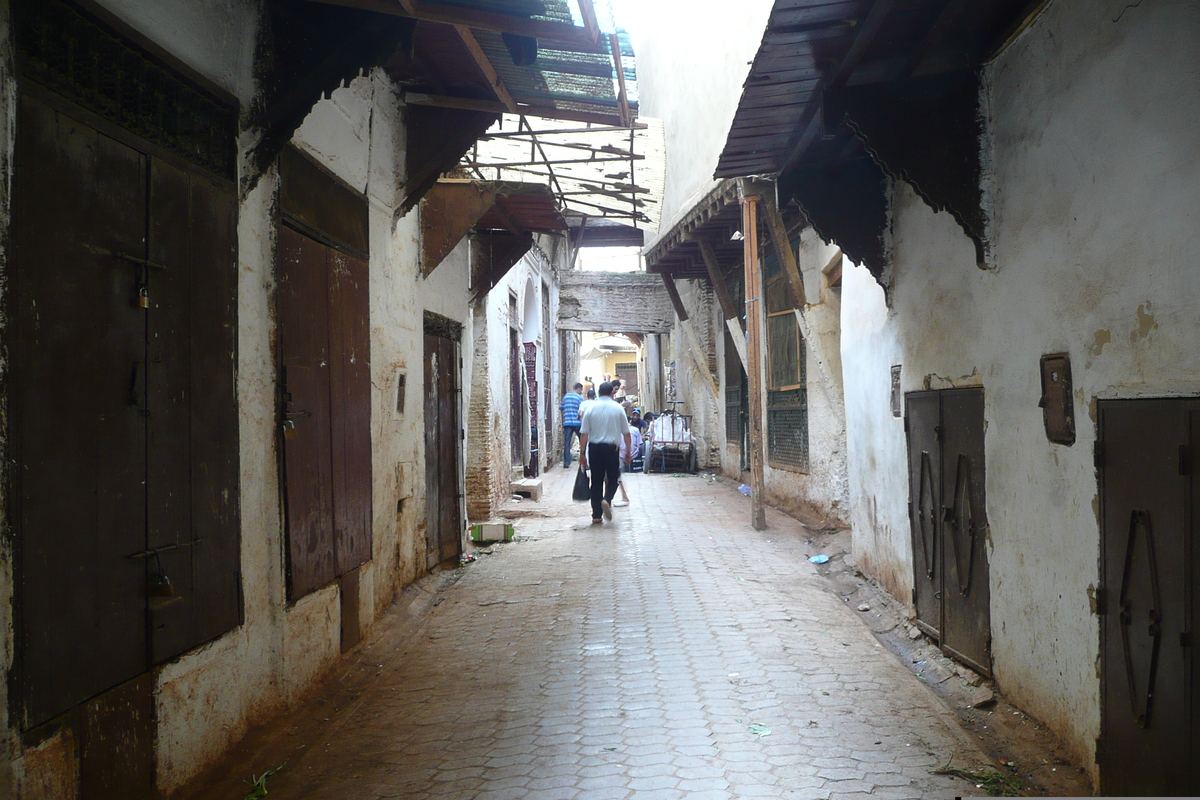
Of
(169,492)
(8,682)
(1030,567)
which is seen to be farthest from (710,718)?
(8,682)

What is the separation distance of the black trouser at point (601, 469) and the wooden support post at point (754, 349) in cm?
171

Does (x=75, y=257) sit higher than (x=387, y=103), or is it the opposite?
(x=387, y=103)

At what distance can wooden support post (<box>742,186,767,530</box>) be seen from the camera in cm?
954

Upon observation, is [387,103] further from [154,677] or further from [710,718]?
[710,718]

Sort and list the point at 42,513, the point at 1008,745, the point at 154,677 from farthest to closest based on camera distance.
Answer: the point at 1008,745
the point at 154,677
the point at 42,513

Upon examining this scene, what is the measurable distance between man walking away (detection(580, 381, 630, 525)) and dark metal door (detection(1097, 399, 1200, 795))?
7.05 m

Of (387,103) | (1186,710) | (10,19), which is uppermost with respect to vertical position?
(387,103)

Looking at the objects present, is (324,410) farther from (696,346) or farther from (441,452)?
(696,346)

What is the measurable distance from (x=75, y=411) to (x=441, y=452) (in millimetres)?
5237

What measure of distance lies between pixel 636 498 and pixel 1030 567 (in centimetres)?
922

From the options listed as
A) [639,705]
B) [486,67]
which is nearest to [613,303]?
[486,67]

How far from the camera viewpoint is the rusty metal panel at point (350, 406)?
4.77 metres

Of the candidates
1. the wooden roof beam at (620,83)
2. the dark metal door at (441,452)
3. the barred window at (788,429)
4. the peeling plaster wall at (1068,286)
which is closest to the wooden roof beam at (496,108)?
the wooden roof beam at (620,83)

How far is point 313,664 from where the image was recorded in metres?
4.39
